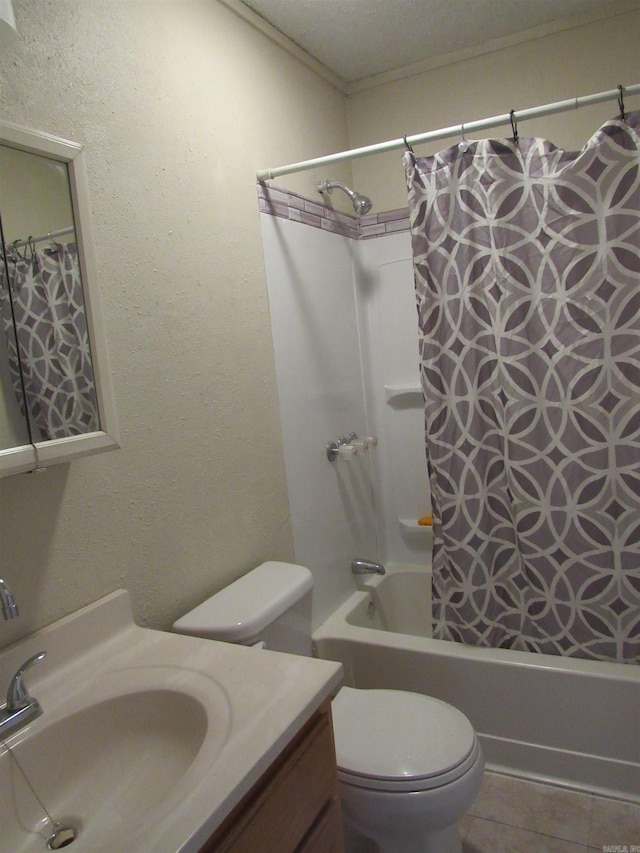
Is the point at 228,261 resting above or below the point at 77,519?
above

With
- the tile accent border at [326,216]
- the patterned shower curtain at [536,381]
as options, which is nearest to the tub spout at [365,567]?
the patterned shower curtain at [536,381]

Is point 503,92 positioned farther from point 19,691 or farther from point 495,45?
point 19,691

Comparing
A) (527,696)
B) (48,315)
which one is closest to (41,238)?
(48,315)

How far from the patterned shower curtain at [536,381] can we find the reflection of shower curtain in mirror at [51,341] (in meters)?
1.08

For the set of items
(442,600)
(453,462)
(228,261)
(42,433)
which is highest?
(228,261)

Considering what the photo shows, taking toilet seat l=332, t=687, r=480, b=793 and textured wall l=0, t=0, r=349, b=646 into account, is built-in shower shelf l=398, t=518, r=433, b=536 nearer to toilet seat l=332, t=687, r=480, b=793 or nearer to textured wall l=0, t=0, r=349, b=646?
textured wall l=0, t=0, r=349, b=646

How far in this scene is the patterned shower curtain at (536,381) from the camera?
1628 mm

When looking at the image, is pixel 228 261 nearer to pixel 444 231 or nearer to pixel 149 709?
pixel 444 231

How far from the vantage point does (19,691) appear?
957 mm

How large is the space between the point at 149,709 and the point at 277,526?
0.87 metres

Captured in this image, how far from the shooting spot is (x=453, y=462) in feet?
6.05

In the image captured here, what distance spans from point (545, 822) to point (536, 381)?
1.24 meters

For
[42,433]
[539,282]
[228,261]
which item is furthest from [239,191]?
[42,433]

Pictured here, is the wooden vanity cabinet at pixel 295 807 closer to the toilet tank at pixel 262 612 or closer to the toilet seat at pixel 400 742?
the toilet seat at pixel 400 742
